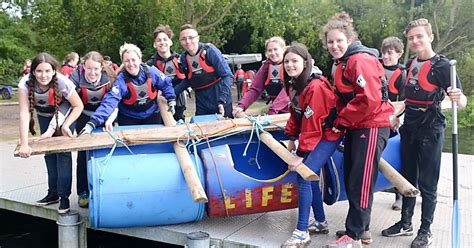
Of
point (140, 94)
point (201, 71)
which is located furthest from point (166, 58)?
point (140, 94)

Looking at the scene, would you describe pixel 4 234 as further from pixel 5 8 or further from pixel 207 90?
pixel 5 8

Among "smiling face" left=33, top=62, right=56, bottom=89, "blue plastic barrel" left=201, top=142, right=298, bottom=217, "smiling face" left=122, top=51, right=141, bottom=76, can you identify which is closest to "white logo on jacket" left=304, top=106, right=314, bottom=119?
"blue plastic barrel" left=201, top=142, right=298, bottom=217

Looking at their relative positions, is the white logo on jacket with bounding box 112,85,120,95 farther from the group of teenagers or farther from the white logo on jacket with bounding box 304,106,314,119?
the white logo on jacket with bounding box 304,106,314,119

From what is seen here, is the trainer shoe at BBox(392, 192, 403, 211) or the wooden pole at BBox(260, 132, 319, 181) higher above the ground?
the wooden pole at BBox(260, 132, 319, 181)

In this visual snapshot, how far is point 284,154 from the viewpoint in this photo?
3.38 meters

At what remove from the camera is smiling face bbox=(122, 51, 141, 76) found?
13.0ft

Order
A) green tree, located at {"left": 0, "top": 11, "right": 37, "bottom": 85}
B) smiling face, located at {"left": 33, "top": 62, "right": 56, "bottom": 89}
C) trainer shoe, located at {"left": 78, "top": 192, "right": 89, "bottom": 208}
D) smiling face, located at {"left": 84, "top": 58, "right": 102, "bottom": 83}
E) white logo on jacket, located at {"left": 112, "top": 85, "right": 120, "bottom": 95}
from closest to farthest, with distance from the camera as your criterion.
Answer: smiling face, located at {"left": 33, "top": 62, "right": 56, "bottom": 89} → white logo on jacket, located at {"left": 112, "top": 85, "right": 120, "bottom": 95} → smiling face, located at {"left": 84, "top": 58, "right": 102, "bottom": 83} → trainer shoe, located at {"left": 78, "top": 192, "right": 89, "bottom": 208} → green tree, located at {"left": 0, "top": 11, "right": 37, "bottom": 85}

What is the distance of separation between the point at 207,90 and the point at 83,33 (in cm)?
1886

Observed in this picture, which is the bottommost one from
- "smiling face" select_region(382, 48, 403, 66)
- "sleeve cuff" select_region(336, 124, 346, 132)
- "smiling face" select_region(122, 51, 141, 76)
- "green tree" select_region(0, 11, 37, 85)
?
"sleeve cuff" select_region(336, 124, 346, 132)

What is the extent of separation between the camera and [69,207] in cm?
412

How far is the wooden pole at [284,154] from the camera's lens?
305 cm

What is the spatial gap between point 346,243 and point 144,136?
1633 millimetres

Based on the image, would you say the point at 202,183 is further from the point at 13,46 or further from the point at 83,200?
the point at 13,46

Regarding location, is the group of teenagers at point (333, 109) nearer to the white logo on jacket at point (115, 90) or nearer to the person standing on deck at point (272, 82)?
the white logo on jacket at point (115, 90)
